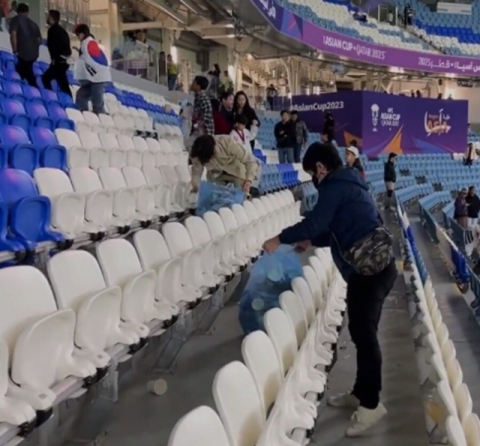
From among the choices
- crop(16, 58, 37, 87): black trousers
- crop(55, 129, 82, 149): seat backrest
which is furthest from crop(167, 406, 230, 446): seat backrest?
crop(16, 58, 37, 87): black trousers

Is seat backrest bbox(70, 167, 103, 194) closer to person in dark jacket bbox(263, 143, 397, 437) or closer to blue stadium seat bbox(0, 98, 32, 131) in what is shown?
blue stadium seat bbox(0, 98, 32, 131)

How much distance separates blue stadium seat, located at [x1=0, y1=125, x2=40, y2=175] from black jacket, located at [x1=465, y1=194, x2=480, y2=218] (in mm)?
8586

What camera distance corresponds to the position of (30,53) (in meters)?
5.64

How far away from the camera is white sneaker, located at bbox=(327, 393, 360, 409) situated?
2.59 metres

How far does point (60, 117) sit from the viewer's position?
5148 millimetres

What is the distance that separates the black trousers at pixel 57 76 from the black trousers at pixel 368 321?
172 inches

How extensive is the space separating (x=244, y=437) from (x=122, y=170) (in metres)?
2.81

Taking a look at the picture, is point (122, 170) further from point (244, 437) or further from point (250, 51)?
point (250, 51)

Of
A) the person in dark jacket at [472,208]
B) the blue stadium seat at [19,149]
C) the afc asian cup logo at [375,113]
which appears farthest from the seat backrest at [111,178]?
the afc asian cup logo at [375,113]

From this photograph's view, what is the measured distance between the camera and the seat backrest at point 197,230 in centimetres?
322

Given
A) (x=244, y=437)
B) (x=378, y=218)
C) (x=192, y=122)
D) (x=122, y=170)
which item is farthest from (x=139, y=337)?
(x=192, y=122)

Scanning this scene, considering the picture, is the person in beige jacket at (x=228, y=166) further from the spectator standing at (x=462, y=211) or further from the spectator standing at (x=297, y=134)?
the spectator standing at (x=462, y=211)

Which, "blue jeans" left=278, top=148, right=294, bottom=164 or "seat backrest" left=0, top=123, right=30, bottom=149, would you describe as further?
"blue jeans" left=278, top=148, right=294, bottom=164

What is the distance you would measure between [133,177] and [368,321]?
222 cm
